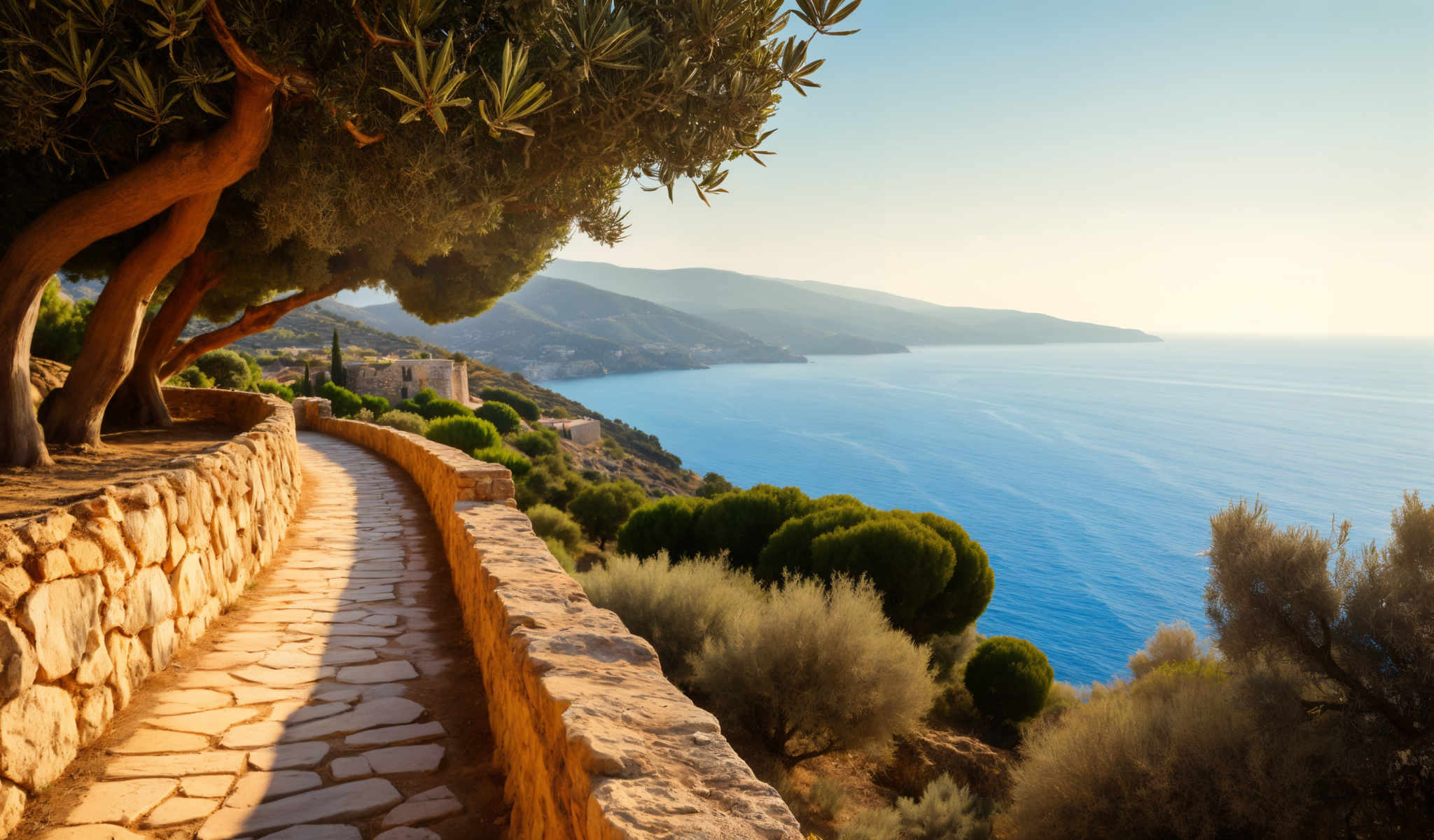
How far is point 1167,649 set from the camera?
41.8ft

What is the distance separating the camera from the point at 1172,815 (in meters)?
5.40

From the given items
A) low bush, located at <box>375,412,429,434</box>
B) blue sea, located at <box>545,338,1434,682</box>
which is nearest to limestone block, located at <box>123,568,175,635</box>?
blue sea, located at <box>545,338,1434,682</box>

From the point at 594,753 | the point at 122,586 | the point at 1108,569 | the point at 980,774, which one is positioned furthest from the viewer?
the point at 1108,569

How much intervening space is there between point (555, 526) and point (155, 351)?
8561 mm

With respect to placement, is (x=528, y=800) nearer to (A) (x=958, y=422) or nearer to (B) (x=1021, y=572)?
(B) (x=1021, y=572)

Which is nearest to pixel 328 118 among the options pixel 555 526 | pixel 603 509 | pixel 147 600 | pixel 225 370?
pixel 147 600

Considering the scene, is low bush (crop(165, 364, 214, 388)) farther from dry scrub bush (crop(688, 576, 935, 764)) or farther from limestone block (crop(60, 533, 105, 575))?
limestone block (crop(60, 533, 105, 575))

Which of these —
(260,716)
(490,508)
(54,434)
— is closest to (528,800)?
(260,716)

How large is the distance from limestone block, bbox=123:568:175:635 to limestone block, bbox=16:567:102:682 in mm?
329

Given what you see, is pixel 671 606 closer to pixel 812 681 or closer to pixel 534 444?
pixel 812 681

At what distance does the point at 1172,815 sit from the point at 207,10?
9.09 meters

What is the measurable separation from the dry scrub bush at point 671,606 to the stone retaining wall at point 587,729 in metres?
3.78

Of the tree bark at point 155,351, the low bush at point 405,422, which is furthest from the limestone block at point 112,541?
the low bush at point 405,422

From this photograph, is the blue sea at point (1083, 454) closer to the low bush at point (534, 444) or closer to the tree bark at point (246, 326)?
the tree bark at point (246, 326)
